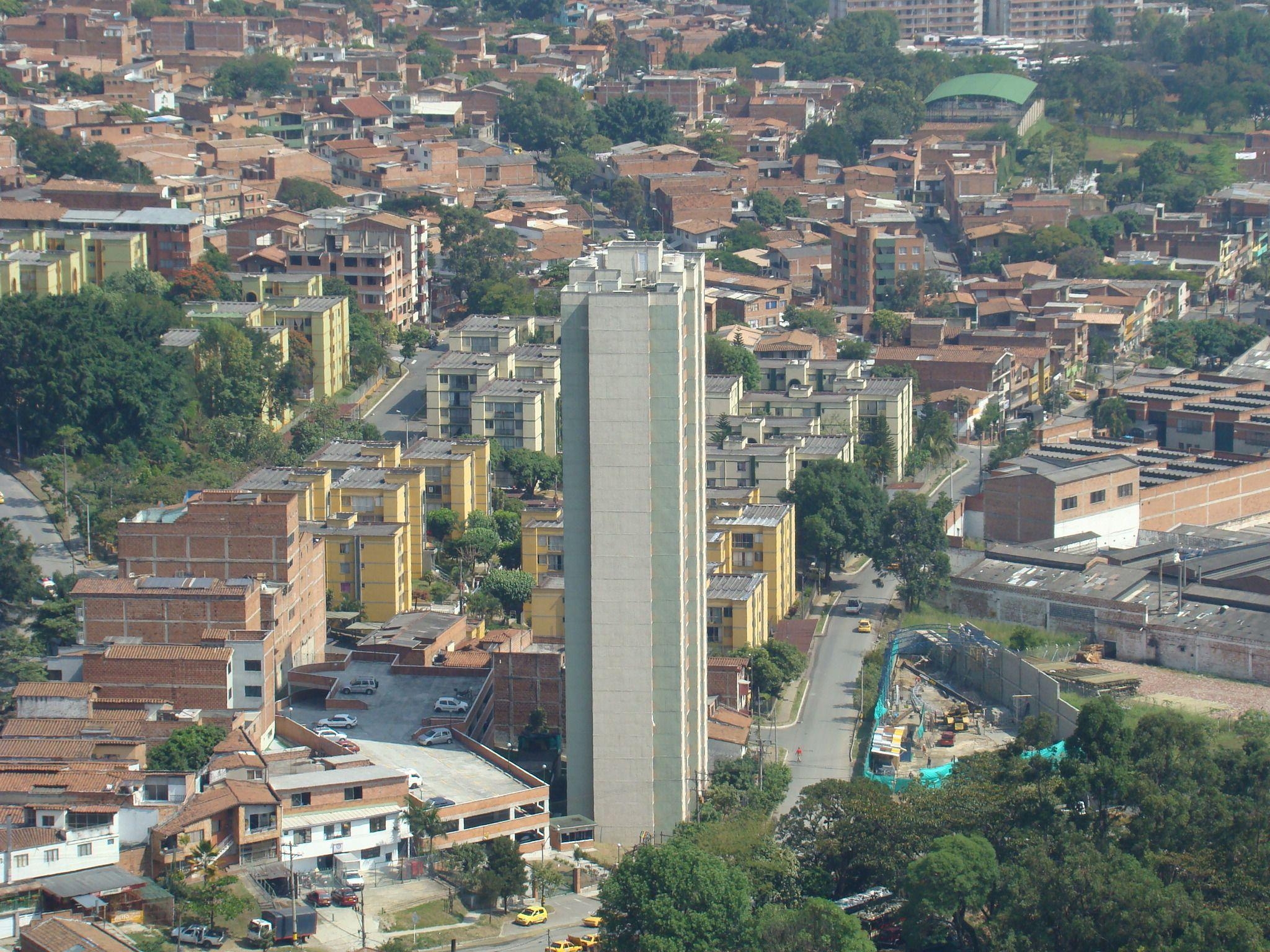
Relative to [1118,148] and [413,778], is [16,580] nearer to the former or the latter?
[413,778]

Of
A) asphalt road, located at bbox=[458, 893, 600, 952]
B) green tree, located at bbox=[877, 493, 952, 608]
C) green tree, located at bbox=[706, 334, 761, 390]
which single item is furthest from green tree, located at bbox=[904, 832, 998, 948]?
green tree, located at bbox=[706, 334, 761, 390]

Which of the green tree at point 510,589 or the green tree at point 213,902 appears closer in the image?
the green tree at point 213,902

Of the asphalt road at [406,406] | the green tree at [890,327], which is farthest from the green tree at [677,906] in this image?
the green tree at [890,327]

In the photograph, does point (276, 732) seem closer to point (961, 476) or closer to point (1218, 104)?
point (961, 476)

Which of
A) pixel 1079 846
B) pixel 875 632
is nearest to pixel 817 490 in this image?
pixel 875 632

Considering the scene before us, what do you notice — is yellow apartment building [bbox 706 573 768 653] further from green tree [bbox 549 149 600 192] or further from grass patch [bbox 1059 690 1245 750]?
green tree [bbox 549 149 600 192]

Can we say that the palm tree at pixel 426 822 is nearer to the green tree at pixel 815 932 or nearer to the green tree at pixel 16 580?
the green tree at pixel 815 932
